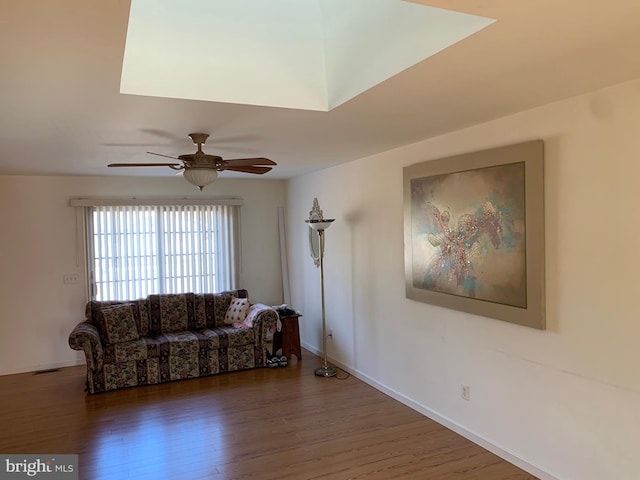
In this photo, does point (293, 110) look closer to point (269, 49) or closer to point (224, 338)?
point (269, 49)

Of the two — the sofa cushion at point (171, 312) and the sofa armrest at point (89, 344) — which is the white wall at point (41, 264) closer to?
the sofa cushion at point (171, 312)

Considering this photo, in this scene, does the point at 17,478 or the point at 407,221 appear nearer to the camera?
the point at 17,478

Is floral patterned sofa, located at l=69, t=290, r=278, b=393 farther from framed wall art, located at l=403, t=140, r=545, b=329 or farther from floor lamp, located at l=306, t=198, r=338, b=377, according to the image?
framed wall art, located at l=403, t=140, r=545, b=329

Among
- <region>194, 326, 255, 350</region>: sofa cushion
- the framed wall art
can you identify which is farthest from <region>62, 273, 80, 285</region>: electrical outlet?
the framed wall art

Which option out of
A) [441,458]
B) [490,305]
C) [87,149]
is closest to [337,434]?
Result: [441,458]

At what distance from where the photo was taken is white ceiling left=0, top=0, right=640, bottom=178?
1.58 m

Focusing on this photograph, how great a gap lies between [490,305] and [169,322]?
3943mm

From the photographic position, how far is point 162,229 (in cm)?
622

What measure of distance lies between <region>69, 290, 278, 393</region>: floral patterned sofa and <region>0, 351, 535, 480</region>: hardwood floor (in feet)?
0.60

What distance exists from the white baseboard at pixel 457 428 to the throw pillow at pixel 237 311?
1476 mm

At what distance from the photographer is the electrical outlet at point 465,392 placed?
3597 millimetres

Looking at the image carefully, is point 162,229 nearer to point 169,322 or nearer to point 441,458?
point 169,322

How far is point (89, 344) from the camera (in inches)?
189

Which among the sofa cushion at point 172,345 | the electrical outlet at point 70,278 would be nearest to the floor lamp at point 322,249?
the sofa cushion at point 172,345
